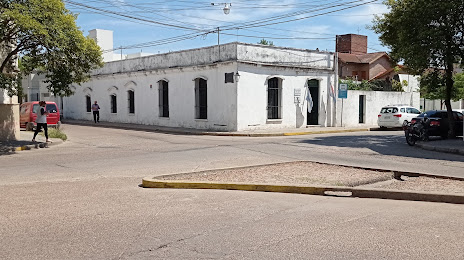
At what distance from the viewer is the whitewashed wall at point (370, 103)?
29906 mm

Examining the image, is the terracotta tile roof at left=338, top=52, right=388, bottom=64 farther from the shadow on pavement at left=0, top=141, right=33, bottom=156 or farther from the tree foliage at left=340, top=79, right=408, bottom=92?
the shadow on pavement at left=0, top=141, right=33, bottom=156

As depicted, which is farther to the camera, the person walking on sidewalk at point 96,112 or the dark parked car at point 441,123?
the person walking on sidewalk at point 96,112

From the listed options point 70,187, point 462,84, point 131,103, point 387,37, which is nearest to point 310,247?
point 70,187

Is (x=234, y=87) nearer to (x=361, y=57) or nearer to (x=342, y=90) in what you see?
(x=342, y=90)

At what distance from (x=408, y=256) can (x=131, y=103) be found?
30.3 m

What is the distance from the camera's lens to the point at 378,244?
5.19 metres

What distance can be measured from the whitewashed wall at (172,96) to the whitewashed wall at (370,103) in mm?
8503

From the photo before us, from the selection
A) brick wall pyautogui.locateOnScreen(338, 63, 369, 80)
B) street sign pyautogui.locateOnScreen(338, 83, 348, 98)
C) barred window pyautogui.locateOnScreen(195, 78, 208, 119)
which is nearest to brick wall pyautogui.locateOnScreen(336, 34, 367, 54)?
brick wall pyautogui.locateOnScreen(338, 63, 369, 80)

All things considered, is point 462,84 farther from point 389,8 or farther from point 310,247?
point 310,247

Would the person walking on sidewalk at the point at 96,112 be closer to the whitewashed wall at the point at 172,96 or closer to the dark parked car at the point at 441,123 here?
the whitewashed wall at the point at 172,96

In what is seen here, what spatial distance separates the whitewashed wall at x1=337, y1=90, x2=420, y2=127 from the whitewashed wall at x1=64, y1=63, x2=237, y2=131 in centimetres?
850

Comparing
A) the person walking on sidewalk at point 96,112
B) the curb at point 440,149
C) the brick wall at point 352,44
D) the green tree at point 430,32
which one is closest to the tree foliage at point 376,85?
the green tree at point 430,32

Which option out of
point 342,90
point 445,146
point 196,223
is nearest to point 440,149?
point 445,146

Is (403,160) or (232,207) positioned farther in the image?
(403,160)
